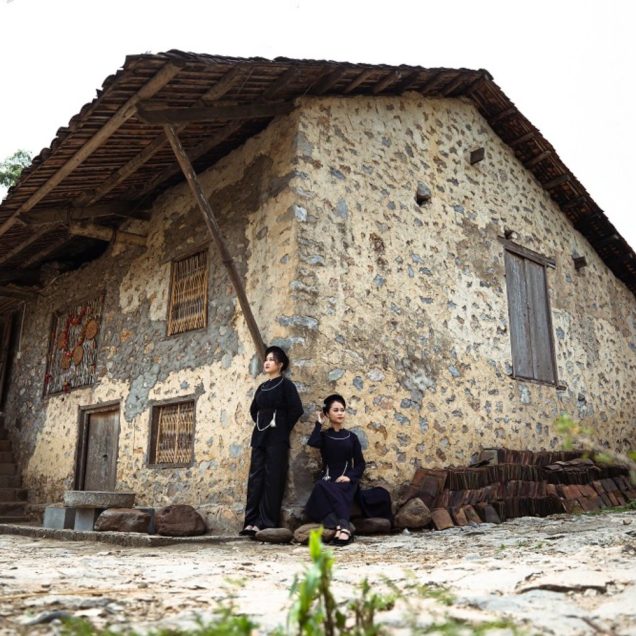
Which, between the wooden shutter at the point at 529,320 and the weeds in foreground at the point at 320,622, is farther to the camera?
the wooden shutter at the point at 529,320

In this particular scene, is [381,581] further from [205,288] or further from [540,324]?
[540,324]

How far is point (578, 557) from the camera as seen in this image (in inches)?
151

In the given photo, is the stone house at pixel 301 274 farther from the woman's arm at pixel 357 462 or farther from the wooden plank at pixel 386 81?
the woman's arm at pixel 357 462

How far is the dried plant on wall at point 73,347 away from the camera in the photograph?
9.45 meters

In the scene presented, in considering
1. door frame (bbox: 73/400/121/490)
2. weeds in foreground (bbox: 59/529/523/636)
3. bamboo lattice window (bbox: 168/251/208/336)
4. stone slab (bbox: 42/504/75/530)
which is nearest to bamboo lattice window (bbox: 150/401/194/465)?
bamboo lattice window (bbox: 168/251/208/336)

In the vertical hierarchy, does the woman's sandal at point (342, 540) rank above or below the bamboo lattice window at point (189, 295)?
below

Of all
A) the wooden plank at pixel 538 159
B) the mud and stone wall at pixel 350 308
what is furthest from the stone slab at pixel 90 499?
the wooden plank at pixel 538 159

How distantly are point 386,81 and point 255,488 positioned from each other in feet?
15.3

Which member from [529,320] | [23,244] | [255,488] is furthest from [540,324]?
Result: [23,244]

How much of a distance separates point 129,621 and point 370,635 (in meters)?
1.01

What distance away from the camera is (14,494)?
32.8ft

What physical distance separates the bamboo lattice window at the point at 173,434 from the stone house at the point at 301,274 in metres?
0.02

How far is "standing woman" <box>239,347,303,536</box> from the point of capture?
5.96m

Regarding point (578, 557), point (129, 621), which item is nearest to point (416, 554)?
point (578, 557)
